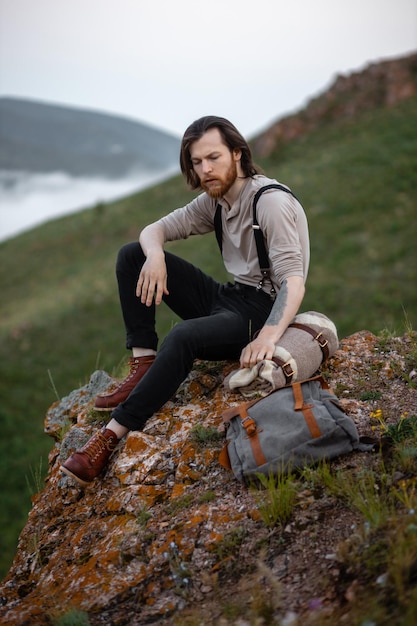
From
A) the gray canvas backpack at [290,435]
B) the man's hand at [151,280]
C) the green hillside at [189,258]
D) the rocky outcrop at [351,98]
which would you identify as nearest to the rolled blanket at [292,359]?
the gray canvas backpack at [290,435]

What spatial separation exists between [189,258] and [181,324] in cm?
2067

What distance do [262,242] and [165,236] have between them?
1033 mm

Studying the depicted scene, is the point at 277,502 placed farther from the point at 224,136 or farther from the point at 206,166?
the point at 224,136

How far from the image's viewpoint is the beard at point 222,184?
13.6 ft

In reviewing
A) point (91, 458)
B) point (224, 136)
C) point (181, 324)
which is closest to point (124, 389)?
point (91, 458)

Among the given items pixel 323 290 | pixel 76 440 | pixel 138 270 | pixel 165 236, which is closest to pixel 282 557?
pixel 76 440

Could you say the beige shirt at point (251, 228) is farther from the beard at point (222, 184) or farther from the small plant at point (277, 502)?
the small plant at point (277, 502)

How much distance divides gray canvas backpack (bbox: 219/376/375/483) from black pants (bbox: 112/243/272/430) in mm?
675

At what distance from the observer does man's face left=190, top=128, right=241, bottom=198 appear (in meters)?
4.12

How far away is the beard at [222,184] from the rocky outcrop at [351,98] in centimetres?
2988

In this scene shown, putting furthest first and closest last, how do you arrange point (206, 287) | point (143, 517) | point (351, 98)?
point (351, 98) < point (206, 287) < point (143, 517)

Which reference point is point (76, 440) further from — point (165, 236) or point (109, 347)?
point (109, 347)

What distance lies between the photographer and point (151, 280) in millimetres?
4156

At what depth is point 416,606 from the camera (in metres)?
2.06
